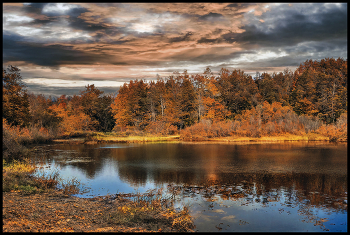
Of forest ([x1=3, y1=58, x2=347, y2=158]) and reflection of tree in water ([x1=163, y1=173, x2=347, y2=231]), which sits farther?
forest ([x1=3, y1=58, x2=347, y2=158])

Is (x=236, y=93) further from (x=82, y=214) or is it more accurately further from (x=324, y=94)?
(x=82, y=214)

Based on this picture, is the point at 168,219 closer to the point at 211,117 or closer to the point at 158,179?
the point at 158,179

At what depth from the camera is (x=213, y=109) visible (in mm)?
61406

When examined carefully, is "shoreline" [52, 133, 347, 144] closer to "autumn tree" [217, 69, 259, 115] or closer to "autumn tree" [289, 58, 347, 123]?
"autumn tree" [289, 58, 347, 123]

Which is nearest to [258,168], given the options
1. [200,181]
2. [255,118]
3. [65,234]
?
[200,181]

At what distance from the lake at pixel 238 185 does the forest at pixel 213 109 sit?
24395mm

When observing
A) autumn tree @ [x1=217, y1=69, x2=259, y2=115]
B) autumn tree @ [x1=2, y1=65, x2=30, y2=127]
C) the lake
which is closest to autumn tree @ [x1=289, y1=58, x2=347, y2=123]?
autumn tree @ [x1=217, y1=69, x2=259, y2=115]

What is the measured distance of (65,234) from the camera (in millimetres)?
8438

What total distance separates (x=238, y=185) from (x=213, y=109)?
44996mm

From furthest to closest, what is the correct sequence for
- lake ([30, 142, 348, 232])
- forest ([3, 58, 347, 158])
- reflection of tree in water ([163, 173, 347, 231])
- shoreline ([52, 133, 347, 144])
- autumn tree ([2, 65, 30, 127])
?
forest ([3, 58, 347, 158]) → shoreline ([52, 133, 347, 144]) → autumn tree ([2, 65, 30, 127]) → reflection of tree in water ([163, 173, 347, 231]) → lake ([30, 142, 348, 232])

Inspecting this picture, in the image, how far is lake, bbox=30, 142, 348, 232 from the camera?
1138cm

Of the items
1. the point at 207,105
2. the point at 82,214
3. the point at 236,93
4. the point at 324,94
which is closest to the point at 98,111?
the point at 207,105

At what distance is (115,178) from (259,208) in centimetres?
1053

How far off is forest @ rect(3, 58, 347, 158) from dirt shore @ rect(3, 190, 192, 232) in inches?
1411
